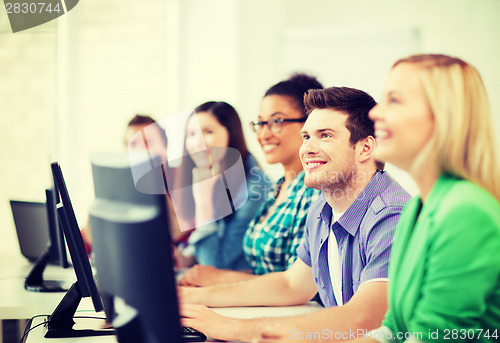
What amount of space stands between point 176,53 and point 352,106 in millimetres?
3332

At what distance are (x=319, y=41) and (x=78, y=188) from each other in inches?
101

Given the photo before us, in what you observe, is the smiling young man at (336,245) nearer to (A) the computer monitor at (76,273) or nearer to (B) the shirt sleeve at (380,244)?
(B) the shirt sleeve at (380,244)

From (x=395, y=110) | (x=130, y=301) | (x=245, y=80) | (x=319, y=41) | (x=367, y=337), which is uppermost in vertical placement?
(x=319, y=41)

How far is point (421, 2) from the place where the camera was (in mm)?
4668

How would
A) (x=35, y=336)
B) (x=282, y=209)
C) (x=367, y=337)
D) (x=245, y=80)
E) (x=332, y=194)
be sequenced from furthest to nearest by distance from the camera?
(x=245, y=80)
(x=282, y=209)
(x=332, y=194)
(x=35, y=336)
(x=367, y=337)

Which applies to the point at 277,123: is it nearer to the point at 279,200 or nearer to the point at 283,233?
the point at 279,200

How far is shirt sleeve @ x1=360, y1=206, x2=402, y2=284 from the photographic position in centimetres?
128

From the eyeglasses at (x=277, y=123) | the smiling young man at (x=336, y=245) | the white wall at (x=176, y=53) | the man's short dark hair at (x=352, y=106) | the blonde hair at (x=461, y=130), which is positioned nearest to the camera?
the blonde hair at (x=461, y=130)

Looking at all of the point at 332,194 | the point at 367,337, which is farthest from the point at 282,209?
the point at 367,337

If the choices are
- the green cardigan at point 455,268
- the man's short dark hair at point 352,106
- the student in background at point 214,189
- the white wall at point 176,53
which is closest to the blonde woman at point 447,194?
the green cardigan at point 455,268

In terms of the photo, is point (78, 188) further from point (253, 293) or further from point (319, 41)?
point (253, 293)

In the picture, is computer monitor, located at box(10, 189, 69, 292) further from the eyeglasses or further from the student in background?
the eyeglasses

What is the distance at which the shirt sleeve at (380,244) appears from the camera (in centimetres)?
128

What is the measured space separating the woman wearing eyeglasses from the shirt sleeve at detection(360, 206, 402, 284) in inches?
21.9
